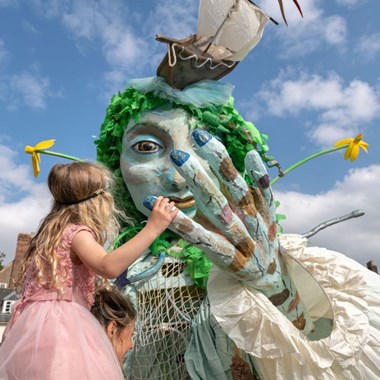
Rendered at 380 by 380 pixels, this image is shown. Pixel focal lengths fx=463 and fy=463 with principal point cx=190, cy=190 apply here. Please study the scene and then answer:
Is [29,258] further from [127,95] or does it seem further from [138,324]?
[127,95]

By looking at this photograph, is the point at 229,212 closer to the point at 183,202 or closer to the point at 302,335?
the point at 302,335

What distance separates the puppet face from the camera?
83.4 inches

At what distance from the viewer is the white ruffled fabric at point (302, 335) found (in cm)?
139

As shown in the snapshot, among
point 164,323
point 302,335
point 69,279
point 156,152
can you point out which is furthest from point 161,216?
point 156,152

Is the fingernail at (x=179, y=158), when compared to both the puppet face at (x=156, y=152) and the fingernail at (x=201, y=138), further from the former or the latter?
the puppet face at (x=156, y=152)

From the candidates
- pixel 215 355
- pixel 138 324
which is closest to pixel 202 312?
pixel 215 355

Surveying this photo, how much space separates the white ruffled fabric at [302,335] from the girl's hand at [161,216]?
0.30m

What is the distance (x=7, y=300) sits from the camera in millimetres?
13750

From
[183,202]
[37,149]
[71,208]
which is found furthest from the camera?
[37,149]

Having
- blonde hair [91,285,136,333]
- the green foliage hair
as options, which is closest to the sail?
the green foliage hair

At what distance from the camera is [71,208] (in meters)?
1.55

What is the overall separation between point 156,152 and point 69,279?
88cm

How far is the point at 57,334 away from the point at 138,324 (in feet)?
2.27

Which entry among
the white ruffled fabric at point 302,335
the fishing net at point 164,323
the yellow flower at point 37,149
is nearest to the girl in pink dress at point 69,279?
the white ruffled fabric at point 302,335
